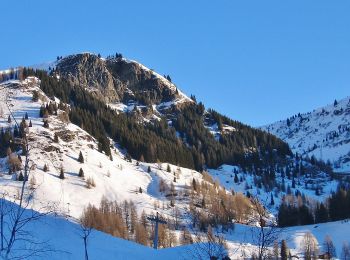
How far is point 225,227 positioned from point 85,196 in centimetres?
3606

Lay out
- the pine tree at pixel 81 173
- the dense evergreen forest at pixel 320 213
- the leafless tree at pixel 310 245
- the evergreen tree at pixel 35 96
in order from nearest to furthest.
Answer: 1. the leafless tree at pixel 310 245
2. the pine tree at pixel 81 173
3. the dense evergreen forest at pixel 320 213
4. the evergreen tree at pixel 35 96

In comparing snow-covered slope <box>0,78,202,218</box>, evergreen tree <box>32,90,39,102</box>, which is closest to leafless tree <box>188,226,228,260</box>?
snow-covered slope <box>0,78,202,218</box>

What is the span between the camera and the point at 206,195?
6442 inches

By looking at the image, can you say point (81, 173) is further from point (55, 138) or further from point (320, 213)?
point (320, 213)

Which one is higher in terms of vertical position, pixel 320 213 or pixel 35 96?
pixel 35 96

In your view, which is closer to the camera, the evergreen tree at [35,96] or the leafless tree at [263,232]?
the leafless tree at [263,232]

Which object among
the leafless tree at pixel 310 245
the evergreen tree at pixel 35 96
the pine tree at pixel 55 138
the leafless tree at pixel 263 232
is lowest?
the leafless tree at pixel 263 232

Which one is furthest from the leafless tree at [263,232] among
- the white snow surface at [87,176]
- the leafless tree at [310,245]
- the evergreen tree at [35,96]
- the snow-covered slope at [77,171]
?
the evergreen tree at [35,96]

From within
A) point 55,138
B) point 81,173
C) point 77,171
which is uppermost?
point 55,138

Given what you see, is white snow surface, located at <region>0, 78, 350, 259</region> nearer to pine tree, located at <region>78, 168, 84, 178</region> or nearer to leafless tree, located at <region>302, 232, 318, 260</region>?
pine tree, located at <region>78, 168, 84, 178</region>

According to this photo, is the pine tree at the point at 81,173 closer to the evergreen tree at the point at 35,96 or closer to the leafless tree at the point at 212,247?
the evergreen tree at the point at 35,96

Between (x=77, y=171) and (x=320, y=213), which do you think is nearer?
(x=77, y=171)

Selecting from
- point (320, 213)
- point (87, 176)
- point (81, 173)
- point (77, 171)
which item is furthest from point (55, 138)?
point (320, 213)

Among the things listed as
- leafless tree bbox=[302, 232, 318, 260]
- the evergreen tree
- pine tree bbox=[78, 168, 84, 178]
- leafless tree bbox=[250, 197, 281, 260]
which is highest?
the evergreen tree
